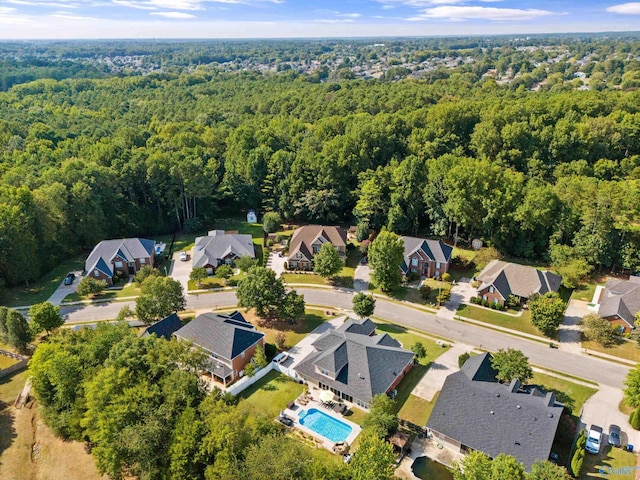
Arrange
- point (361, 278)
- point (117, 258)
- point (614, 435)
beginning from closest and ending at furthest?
point (614, 435) → point (361, 278) → point (117, 258)

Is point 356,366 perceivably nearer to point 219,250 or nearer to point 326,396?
point 326,396

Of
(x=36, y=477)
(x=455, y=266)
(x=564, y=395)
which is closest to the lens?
(x=36, y=477)

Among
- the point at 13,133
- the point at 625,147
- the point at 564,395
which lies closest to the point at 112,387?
the point at 564,395

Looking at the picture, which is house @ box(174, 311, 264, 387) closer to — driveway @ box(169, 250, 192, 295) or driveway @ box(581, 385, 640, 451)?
driveway @ box(169, 250, 192, 295)

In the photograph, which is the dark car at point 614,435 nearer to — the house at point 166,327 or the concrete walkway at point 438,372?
the concrete walkway at point 438,372

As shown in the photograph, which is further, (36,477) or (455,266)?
(455,266)

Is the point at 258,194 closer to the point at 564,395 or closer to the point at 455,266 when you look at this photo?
the point at 455,266

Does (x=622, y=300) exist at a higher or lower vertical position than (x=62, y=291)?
higher

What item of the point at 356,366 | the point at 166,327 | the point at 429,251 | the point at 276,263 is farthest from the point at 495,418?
the point at 276,263
